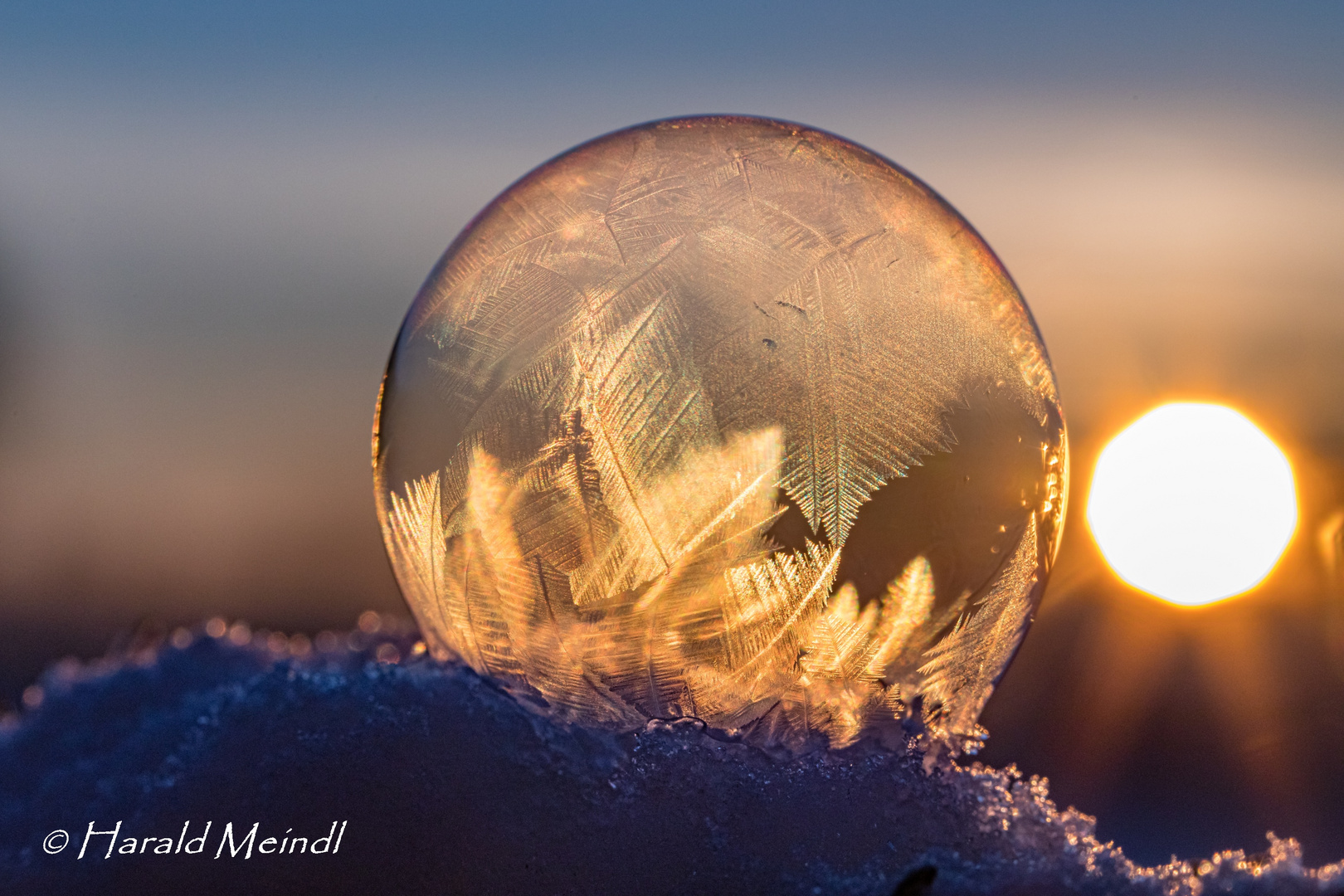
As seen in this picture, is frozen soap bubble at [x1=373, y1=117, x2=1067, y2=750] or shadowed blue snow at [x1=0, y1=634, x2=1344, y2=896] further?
→ shadowed blue snow at [x1=0, y1=634, x2=1344, y2=896]

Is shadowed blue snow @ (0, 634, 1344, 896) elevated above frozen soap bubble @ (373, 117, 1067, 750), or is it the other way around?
frozen soap bubble @ (373, 117, 1067, 750)

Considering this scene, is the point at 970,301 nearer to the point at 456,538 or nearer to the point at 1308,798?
the point at 456,538

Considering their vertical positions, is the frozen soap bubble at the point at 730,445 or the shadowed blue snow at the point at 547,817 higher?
the frozen soap bubble at the point at 730,445

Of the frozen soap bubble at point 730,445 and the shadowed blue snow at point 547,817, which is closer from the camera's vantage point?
the frozen soap bubble at point 730,445

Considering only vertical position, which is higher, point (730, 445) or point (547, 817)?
point (730, 445)
